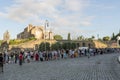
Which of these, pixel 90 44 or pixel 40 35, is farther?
pixel 40 35

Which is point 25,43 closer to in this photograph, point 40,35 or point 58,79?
point 40,35

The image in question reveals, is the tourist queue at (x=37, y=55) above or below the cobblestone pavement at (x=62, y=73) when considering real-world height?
above

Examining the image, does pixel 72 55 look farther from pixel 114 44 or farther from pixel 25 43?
pixel 114 44

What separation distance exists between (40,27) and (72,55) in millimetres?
133113

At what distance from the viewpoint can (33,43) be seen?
15075 centimetres

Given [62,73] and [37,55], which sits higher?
[37,55]

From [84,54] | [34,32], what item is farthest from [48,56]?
[34,32]

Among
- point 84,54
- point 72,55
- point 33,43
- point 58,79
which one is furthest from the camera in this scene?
point 33,43

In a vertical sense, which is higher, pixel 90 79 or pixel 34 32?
pixel 34 32

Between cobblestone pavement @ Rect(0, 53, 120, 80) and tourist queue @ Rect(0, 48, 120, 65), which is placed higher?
tourist queue @ Rect(0, 48, 120, 65)

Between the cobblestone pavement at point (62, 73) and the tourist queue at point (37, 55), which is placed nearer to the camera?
the cobblestone pavement at point (62, 73)

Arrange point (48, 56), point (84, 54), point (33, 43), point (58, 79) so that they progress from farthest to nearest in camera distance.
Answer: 1. point (33, 43)
2. point (84, 54)
3. point (48, 56)
4. point (58, 79)

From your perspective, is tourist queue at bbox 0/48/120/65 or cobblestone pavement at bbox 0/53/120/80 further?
tourist queue at bbox 0/48/120/65

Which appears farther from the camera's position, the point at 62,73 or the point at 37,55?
the point at 37,55
